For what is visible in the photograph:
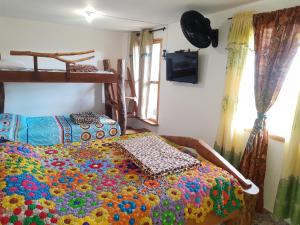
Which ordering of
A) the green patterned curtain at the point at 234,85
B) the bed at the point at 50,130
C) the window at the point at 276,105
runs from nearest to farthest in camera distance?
the window at the point at 276,105
the green patterned curtain at the point at 234,85
the bed at the point at 50,130

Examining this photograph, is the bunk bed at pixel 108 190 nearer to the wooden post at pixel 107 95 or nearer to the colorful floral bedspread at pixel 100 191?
the colorful floral bedspread at pixel 100 191

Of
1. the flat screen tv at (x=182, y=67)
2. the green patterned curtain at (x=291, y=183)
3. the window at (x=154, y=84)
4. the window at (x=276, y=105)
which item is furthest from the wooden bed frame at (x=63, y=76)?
the green patterned curtain at (x=291, y=183)

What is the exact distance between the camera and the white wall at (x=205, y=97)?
2152 mm

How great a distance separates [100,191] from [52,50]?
336 centimetres

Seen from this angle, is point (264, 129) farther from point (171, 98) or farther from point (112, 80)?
point (112, 80)

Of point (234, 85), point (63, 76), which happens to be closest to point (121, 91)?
point (63, 76)

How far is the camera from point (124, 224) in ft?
3.46

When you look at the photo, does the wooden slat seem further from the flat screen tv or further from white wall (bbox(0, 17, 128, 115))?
white wall (bbox(0, 17, 128, 115))

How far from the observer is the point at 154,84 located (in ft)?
13.2

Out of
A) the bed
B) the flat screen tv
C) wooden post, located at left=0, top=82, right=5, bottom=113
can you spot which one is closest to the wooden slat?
the bed

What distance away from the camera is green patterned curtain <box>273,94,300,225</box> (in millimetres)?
1846

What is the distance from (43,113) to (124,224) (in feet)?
11.0

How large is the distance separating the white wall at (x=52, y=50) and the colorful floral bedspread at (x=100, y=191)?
240cm

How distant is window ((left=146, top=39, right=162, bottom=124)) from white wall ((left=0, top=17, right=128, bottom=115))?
885mm
